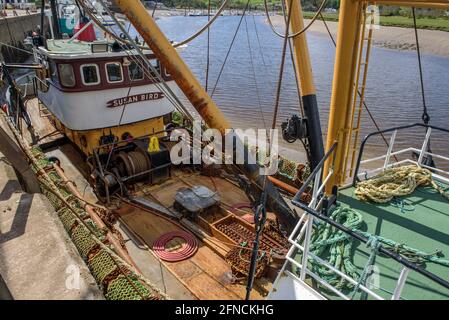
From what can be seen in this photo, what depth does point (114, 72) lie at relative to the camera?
9.04 m

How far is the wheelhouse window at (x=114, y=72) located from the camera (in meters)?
8.91

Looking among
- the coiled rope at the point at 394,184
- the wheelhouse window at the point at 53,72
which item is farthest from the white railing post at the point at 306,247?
the wheelhouse window at the point at 53,72

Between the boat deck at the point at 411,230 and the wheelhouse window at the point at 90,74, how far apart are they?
274 inches

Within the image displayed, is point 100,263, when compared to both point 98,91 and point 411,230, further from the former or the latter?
point 98,91

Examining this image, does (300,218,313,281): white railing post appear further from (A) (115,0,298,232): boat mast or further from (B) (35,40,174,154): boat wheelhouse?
(B) (35,40,174,154): boat wheelhouse

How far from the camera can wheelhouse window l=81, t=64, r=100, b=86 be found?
28.1 feet

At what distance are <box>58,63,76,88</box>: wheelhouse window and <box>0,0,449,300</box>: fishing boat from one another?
3 centimetres

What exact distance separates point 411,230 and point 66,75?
857cm

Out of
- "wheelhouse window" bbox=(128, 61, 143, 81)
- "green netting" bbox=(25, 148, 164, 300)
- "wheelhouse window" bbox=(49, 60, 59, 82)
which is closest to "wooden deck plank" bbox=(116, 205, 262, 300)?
"green netting" bbox=(25, 148, 164, 300)

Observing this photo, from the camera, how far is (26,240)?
13.1ft

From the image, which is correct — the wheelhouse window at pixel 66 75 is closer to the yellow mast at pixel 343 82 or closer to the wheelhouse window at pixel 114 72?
the wheelhouse window at pixel 114 72

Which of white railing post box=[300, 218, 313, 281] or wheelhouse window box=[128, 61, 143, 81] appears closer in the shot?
white railing post box=[300, 218, 313, 281]
